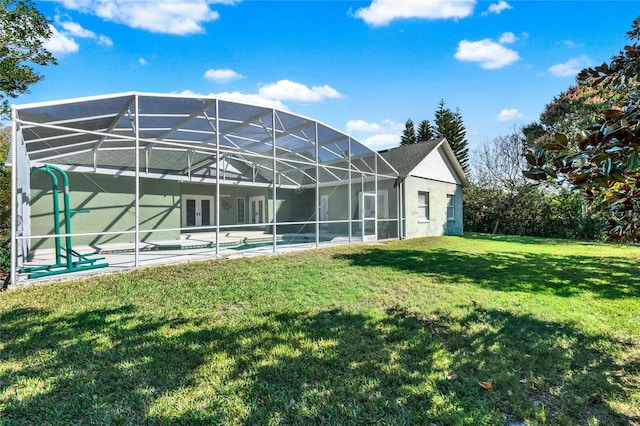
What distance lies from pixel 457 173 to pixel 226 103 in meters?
13.9

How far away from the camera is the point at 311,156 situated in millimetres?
12680

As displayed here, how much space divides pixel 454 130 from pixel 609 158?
120 ft

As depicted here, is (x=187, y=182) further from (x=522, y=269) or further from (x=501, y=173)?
(x=501, y=173)

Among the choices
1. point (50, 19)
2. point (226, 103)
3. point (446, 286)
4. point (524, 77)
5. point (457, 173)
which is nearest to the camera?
point (446, 286)

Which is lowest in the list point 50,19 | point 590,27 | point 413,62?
point 590,27

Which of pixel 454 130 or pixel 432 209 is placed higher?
pixel 454 130

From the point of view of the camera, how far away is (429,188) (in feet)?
51.3

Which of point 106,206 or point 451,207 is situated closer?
point 106,206

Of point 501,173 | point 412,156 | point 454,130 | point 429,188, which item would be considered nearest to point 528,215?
point 501,173

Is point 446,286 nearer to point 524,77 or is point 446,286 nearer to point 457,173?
point 524,77

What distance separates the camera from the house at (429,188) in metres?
14.4

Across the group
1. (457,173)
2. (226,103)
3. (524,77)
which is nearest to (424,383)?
(226,103)

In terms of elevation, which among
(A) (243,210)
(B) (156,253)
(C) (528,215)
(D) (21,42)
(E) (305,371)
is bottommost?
(E) (305,371)

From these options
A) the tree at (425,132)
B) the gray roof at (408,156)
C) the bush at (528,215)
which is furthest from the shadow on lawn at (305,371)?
the tree at (425,132)
